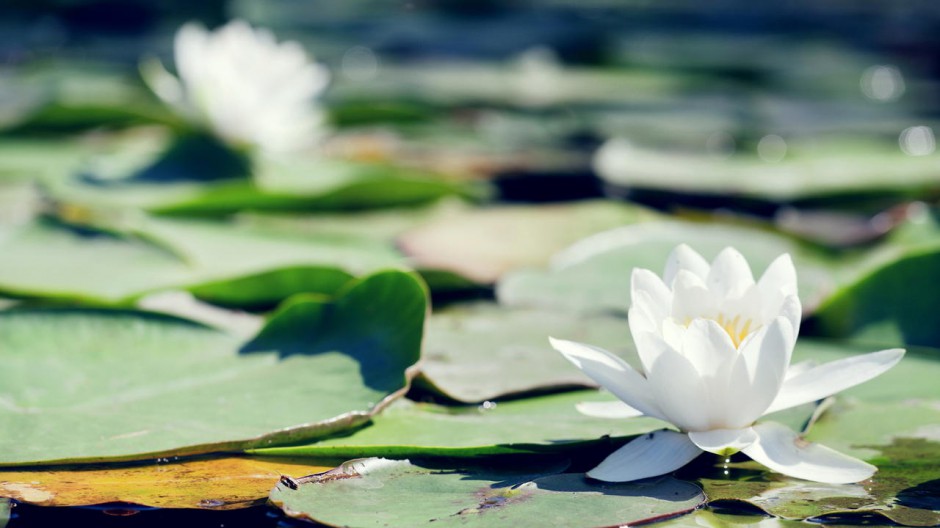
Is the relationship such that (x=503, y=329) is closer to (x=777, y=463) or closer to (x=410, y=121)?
(x=777, y=463)

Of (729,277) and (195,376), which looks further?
(195,376)

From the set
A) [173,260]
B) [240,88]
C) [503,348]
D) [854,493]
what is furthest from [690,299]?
[240,88]

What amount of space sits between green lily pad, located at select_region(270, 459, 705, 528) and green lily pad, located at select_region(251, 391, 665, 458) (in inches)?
1.3

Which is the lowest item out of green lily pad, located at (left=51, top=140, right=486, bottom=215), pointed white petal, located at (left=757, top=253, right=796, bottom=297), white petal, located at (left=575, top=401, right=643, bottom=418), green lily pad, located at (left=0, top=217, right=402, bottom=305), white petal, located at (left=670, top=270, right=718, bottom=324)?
white petal, located at (left=575, top=401, right=643, bottom=418)

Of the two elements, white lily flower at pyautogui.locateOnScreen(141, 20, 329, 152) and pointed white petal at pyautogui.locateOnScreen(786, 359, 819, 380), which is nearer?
pointed white petal at pyautogui.locateOnScreen(786, 359, 819, 380)

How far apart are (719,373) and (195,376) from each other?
69 cm

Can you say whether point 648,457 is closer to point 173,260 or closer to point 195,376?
point 195,376

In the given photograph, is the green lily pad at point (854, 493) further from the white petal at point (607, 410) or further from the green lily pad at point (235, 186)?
the green lily pad at point (235, 186)

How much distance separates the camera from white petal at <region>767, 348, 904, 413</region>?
3.77 ft

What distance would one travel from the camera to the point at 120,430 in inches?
47.8

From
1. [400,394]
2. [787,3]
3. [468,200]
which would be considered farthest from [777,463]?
[787,3]

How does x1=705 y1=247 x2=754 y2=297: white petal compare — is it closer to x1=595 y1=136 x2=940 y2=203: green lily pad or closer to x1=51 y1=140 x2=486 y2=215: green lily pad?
x1=51 y1=140 x2=486 y2=215: green lily pad

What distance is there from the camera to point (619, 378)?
3.78 ft

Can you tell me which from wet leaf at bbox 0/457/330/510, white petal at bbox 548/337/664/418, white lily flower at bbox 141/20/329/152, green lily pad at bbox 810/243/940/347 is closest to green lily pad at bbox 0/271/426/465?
wet leaf at bbox 0/457/330/510
